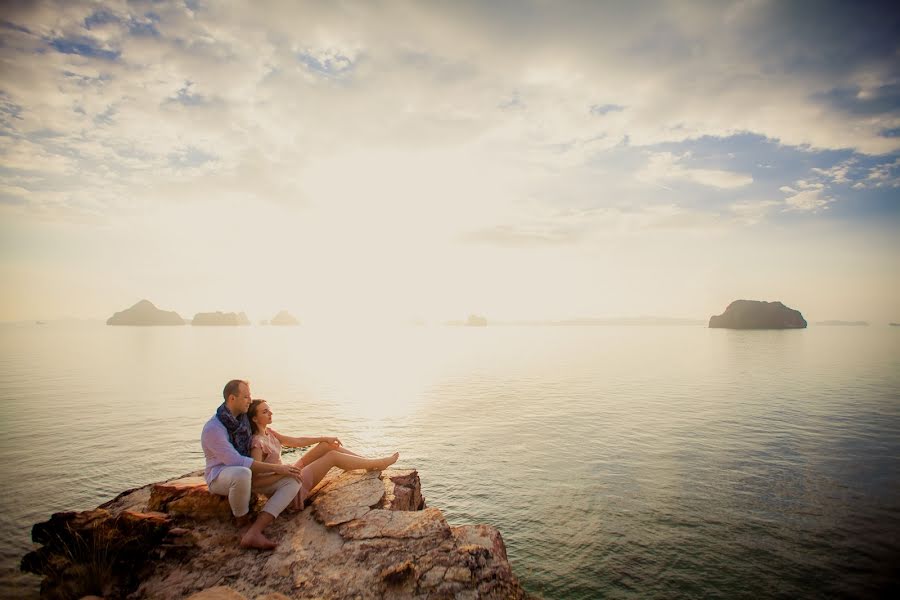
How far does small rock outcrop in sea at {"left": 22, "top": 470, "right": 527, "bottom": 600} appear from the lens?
6.71 metres

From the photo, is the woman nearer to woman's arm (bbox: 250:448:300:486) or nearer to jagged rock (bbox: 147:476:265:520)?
woman's arm (bbox: 250:448:300:486)

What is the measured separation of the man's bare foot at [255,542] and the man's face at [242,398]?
7.51 feet

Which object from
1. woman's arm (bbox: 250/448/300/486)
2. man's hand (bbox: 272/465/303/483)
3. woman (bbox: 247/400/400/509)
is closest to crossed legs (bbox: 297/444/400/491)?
woman (bbox: 247/400/400/509)

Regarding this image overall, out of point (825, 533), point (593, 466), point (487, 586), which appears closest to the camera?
point (487, 586)

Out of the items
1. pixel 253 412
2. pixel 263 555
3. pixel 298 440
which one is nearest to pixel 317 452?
pixel 298 440

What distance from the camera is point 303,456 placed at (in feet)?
31.7

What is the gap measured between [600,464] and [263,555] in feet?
48.0

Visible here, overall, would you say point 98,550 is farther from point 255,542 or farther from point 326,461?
point 326,461

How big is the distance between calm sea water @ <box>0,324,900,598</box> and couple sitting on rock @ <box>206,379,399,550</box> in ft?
18.0

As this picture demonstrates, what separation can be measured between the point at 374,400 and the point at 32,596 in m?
27.5

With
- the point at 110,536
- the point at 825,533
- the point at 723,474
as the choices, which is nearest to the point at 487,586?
the point at 110,536

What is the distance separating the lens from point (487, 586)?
6719 millimetres

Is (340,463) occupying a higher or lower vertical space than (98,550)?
higher

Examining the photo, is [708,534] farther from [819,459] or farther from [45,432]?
[45,432]
